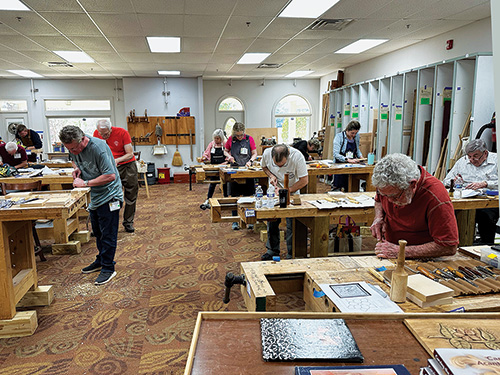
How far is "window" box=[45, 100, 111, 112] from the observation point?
37.6 ft

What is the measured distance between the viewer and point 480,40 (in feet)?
18.4

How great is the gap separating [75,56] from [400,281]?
331 inches

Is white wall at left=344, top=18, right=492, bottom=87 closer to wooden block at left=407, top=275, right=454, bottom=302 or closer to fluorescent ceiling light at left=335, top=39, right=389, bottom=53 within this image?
fluorescent ceiling light at left=335, top=39, right=389, bottom=53

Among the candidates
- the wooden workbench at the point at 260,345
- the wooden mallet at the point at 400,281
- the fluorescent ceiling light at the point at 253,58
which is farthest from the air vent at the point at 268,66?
the wooden workbench at the point at 260,345

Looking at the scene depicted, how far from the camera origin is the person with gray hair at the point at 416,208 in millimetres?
2184

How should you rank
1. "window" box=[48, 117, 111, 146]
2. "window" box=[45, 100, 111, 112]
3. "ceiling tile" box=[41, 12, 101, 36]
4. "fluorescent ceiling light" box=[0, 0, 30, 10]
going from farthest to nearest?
"window" box=[48, 117, 111, 146] → "window" box=[45, 100, 111, 112] → "ceiling tile" box=[41, 12, 101, 36] → "fluorescent ceiling light" box=[0, 0, 30, 10]

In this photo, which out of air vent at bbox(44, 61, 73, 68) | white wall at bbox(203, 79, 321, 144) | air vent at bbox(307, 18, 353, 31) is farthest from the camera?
white wall at bbox(203, 79, 321, 144)

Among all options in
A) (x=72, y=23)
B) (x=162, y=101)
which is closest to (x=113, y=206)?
(x=72, y=23)

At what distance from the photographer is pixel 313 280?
1.91 metres

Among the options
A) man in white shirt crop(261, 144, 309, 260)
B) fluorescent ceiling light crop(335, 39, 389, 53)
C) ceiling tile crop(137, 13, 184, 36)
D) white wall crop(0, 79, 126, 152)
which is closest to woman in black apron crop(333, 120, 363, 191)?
fluorescent ceiling light crop(335, 39, 389, 53)

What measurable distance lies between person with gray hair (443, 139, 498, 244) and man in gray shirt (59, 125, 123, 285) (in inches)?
145

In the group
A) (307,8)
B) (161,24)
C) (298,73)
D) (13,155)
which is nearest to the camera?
(307,8)

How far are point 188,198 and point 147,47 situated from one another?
11.2 ft

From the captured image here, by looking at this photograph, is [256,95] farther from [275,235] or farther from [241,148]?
[275,235]
